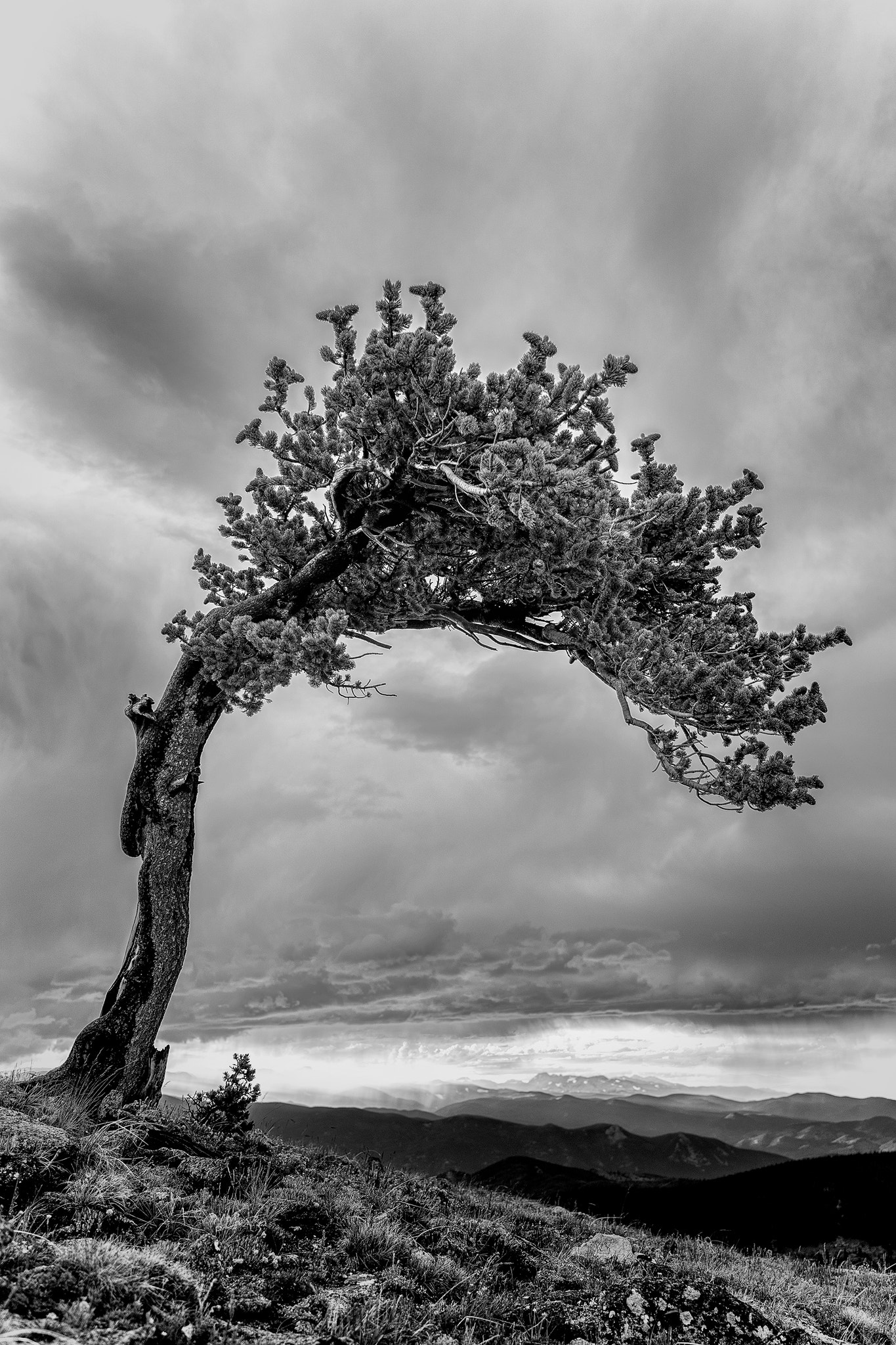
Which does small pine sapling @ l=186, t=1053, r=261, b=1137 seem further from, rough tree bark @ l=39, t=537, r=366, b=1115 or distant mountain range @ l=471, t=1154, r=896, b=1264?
distant mountain range @ l=471, t=1154, r=896, b=1264

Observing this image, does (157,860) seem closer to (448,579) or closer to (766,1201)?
(448,579)

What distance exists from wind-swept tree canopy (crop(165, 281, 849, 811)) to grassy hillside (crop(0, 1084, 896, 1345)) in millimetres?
6311

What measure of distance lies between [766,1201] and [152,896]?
66.5ft

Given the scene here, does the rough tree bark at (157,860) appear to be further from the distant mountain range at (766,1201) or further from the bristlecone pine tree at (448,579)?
the distant mountain range at (766,1201)

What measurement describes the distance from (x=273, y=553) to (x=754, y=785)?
974 centimetres

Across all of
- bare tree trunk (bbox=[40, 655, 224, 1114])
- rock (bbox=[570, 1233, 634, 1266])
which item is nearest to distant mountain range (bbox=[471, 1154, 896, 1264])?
rock (bbox=[570, 1233, 634, 1266])

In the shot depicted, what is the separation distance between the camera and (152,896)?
1292 cm

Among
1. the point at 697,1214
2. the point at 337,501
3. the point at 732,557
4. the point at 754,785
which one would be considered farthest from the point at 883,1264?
the point at 337,501

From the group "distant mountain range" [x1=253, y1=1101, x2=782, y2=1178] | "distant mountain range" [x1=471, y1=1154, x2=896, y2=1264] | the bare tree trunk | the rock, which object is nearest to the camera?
the rock

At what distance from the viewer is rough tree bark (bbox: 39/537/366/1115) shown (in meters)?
11.8

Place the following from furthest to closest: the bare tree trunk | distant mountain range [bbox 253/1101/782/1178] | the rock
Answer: distant mountain range [bbox 253/1101/782/1178], the bare tree trunk, the rock

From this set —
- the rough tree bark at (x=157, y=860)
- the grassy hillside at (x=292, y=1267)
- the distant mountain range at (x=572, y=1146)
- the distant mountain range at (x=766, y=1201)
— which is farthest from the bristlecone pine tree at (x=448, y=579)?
the distant mountain range at (x=572, y=1146)

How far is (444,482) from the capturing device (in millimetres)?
13406

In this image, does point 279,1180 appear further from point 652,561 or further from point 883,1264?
point 883,1264
